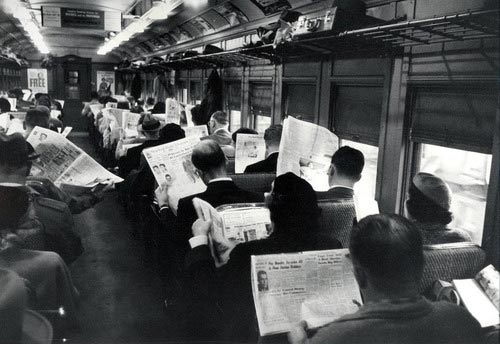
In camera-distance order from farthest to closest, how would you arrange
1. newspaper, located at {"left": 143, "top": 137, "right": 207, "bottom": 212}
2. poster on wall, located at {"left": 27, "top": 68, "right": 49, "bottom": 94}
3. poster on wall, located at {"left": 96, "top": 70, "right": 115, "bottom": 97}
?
poster on wall, located at {"left": 96, "top": 70, "right": 115, "bottom": 97} < poster on wall, located at {"left": 27, "top": 68, "right": 49, "bottom": 94} < newspaper, located at {"left": 143, "top": 137, "right": 207, "bottom": 212}

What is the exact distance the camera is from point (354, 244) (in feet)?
4.64

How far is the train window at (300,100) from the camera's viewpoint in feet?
16.7

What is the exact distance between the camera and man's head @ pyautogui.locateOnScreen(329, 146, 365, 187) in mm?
3209

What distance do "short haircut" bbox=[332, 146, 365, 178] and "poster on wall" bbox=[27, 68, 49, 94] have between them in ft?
57.6

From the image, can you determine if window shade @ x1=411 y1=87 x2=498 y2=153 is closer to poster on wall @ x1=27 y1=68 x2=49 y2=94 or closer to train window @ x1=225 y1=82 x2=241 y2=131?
train window @ x1=225 y1=82 x2=241 y2=131

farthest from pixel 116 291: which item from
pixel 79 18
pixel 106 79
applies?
pixel 106 79

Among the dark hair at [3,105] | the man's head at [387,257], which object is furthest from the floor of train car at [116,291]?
the dark hair at [3,105]

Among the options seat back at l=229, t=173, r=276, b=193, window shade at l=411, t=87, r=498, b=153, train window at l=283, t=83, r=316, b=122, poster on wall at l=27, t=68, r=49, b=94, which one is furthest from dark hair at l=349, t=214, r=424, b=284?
poster on wall at l=27, t=68, r=49, b=94

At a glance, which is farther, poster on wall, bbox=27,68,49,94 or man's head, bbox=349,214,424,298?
poster on wall, bbox=27,68,49,94

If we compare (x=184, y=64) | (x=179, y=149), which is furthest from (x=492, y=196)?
(x=184, y=64)

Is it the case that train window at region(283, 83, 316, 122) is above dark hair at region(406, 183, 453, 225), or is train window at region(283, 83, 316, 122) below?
above

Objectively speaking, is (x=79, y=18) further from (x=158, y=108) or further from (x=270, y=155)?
(x=270, y=155)

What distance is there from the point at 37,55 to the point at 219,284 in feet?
67.1

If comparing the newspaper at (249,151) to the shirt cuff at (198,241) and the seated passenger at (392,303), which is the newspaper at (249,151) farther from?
the seated passenger at (392,303)
